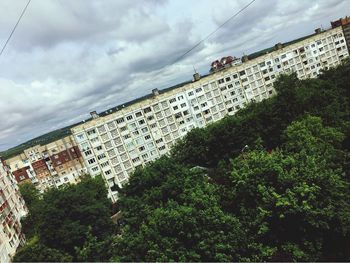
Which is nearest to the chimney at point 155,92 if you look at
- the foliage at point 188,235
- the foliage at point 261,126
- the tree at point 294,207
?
the foliage at point 261,126

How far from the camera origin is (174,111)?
6894 centimetres

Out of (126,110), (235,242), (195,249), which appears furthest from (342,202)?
(126,110)

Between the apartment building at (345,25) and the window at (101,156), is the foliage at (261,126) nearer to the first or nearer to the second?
the window at (101,156)

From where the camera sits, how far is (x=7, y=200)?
4053 centimetres

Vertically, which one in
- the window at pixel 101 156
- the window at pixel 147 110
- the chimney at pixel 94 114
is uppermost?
the chimney at pixel 94 114

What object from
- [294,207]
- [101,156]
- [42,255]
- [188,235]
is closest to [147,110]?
[101,156]

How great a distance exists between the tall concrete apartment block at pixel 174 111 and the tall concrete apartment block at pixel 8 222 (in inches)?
702

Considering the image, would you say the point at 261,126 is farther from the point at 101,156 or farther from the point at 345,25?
the point at 345,25

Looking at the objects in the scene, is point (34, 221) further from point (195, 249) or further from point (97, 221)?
point (195, 249)

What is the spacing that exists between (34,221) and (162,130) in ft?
111

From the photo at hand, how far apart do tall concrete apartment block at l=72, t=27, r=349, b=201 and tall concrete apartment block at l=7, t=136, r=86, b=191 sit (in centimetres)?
1667

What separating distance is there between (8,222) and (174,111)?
4198cm

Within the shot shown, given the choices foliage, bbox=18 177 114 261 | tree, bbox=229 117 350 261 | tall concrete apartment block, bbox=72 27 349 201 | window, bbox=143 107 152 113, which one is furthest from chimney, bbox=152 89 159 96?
tree, bbox=229 117 350 261

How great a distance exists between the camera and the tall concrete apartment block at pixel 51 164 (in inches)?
3029
